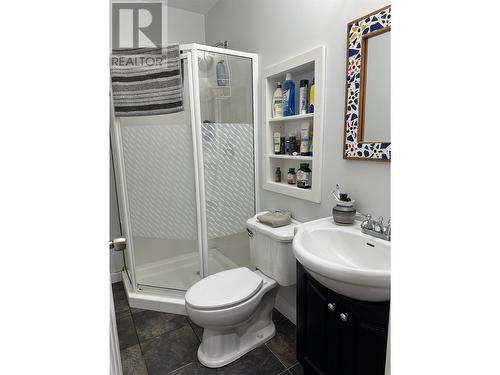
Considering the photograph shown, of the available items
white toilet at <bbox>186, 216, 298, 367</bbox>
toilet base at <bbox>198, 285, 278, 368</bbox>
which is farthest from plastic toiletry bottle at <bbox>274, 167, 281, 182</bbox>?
toilet base at <bbox>198, 285, 278, 368</bbox>

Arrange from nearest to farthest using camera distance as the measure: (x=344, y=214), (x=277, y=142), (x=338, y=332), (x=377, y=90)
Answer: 1. (x=338, y=332)
2. (x=377, y=90)
3. (x=344, y=214)
4. (x=277, y=142)

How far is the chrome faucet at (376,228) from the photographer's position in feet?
3.61

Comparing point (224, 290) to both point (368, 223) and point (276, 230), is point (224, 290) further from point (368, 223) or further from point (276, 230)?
point (368, 223)

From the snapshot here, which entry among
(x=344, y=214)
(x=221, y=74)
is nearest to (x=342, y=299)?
(x=344, y=214)

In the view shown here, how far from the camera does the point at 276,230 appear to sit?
1581mm

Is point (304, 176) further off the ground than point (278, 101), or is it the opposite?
point (278, 101)

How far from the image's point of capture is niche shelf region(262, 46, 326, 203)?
1415 millimetres

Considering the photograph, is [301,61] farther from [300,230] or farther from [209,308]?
[209,308]

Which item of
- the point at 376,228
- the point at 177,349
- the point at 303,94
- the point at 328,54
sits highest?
the point at 328,54

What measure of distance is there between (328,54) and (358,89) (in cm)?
27

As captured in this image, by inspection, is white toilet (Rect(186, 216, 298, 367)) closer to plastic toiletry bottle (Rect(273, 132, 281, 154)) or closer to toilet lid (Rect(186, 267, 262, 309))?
toilet lid (Rect(186, 267, 262, 309))
